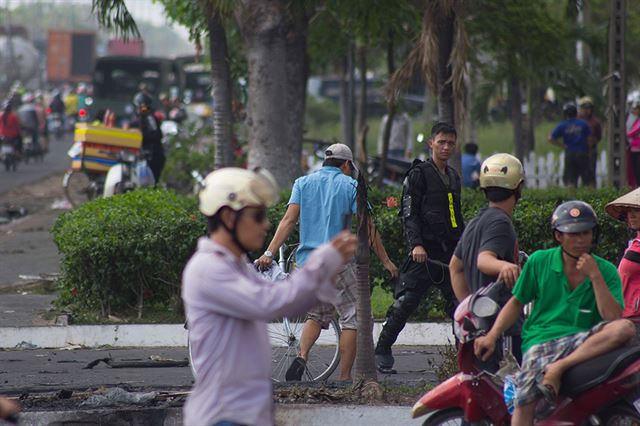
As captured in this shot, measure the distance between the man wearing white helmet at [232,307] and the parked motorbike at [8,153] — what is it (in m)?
28.1

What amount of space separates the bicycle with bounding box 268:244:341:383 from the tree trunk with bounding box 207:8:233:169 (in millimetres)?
7578

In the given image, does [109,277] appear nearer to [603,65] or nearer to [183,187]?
[183,187]

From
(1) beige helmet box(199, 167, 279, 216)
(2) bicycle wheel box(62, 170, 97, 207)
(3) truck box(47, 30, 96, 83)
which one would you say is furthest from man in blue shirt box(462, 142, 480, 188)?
(3) truck box(47, 30, 96, 83)

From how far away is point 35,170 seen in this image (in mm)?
33344


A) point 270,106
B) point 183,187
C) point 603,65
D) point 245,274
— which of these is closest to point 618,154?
point 270,106

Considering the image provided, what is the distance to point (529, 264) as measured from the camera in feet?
19.4

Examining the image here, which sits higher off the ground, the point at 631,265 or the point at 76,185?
the point at 631,265

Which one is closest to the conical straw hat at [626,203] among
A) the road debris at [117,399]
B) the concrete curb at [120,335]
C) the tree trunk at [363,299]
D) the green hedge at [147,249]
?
the tree trunk at [363,299]

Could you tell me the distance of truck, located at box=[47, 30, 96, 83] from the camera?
8750 cm

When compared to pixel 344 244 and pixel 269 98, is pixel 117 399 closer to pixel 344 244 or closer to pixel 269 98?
pixel 344 244

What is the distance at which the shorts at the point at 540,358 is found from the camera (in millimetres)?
5859

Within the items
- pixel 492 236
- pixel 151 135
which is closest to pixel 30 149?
pixel 151 135

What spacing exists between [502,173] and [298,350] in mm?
2917

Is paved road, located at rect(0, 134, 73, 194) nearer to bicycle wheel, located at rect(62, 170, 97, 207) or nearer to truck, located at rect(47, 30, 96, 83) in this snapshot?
bicycle wheel, located at rect(62, 170, 97, 207)
